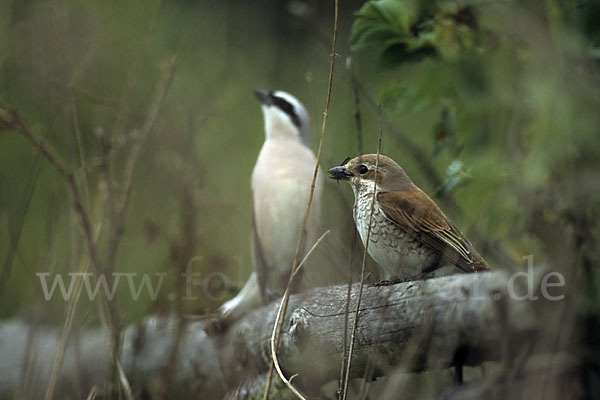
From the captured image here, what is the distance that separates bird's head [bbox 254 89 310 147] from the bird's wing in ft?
5.18

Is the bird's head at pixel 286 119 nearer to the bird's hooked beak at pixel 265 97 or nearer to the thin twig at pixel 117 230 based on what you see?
the bird's hooked beak at pixel 265 97

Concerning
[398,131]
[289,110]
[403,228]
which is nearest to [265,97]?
[289,110]

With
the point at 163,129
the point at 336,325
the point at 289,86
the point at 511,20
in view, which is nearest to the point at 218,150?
the point at 289,86

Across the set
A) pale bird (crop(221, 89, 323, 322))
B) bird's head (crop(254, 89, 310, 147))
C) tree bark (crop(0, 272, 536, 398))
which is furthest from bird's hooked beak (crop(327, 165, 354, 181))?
bird's head (crop(254, 89, 310, 147))

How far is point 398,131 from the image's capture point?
1.71 meters

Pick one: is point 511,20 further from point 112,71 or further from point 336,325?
point 112,71

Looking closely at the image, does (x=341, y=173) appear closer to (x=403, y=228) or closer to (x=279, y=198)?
(x=403, y=228)

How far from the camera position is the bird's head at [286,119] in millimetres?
3031

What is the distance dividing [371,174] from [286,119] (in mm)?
1585

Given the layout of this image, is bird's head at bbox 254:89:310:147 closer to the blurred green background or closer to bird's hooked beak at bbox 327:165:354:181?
the blurred green background

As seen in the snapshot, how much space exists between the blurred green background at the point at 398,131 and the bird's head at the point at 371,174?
0.21 feet

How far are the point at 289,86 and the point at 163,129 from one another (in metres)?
1.96

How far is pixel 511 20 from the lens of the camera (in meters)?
0.93

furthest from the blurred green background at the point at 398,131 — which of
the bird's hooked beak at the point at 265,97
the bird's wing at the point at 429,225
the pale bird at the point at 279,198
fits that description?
the bird's hooked beak at the point at 265,97
